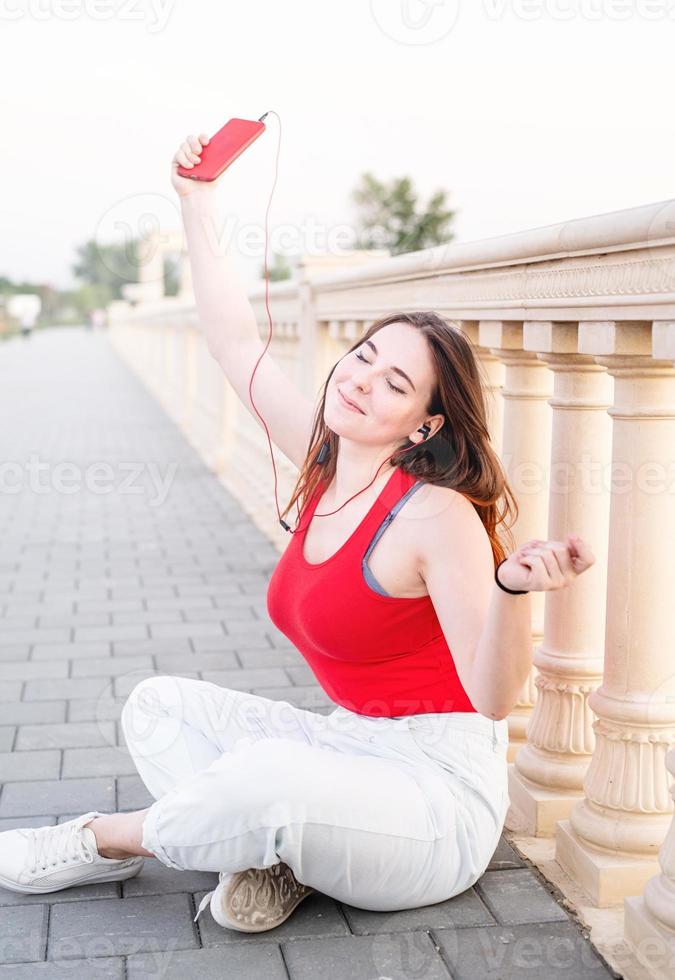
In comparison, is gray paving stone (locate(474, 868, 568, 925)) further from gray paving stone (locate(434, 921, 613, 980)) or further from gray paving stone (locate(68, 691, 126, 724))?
gray paving stone (locate(68, 691, 126, 724))

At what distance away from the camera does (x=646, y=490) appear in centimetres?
219

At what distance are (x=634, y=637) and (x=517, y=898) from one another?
23.4 inches

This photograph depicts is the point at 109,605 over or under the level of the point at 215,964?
under

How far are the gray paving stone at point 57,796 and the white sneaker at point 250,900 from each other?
29.8 inches

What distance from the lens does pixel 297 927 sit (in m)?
2.27

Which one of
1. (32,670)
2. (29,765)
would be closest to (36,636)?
(32,670)

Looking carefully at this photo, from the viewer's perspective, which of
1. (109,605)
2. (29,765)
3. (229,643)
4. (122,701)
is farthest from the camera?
(109,605)

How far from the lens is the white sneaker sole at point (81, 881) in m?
2.40

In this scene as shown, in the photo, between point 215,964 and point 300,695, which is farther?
point 300,695

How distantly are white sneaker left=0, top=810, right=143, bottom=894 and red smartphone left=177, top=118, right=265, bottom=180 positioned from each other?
57.7 inches

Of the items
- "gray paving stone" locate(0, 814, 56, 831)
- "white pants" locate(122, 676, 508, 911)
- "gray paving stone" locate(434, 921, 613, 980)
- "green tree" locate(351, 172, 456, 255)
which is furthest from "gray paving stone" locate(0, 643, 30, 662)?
"green tree" locate(351, 172, 456, 255)

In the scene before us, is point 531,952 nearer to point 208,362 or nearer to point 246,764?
point 246,764

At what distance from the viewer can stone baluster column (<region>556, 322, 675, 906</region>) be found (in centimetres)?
218

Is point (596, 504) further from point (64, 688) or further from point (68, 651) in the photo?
point (68, 651)
